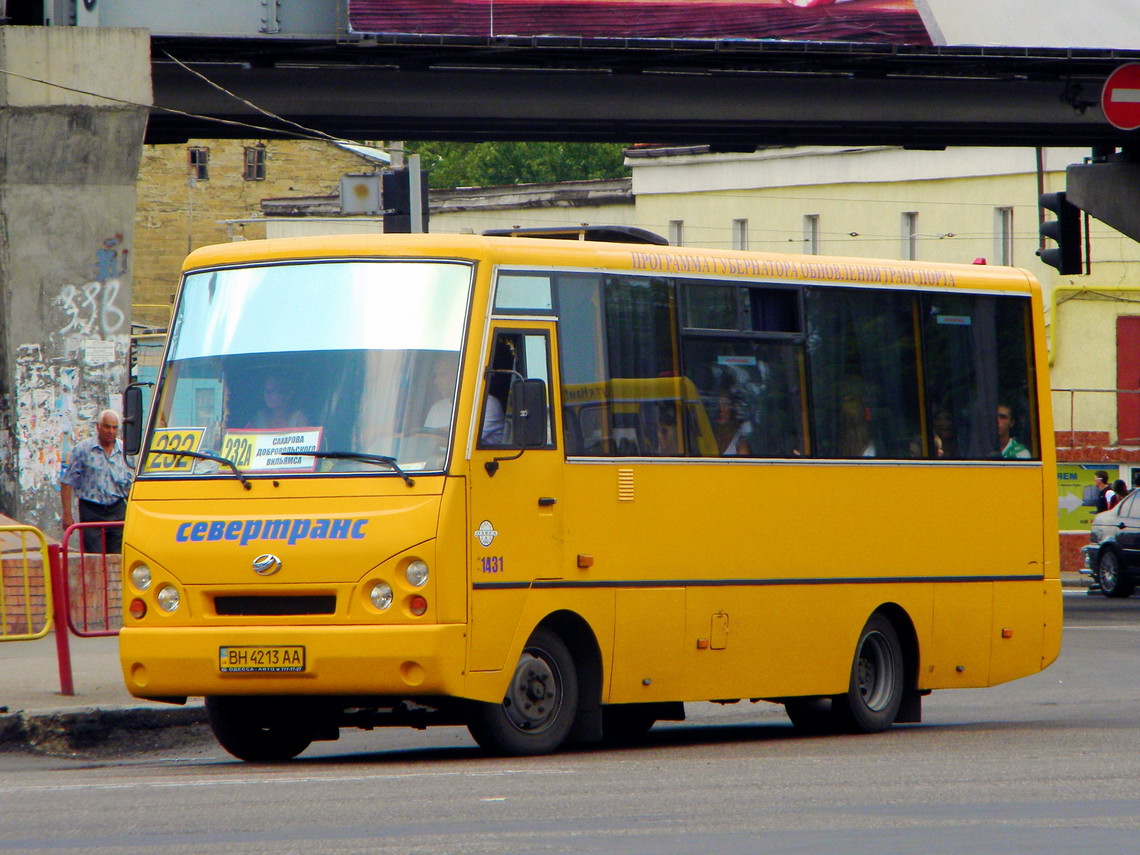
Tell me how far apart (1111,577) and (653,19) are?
12.6 meters

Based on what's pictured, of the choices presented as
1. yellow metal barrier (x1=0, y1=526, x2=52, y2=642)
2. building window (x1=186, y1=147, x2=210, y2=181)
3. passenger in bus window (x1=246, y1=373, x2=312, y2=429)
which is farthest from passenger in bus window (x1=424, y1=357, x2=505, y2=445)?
building window (x1=186, y1=147, x2=210, y2=181)

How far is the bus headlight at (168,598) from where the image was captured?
1019 centimetres

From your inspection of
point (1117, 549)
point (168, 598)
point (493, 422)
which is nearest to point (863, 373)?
point (493, 422)

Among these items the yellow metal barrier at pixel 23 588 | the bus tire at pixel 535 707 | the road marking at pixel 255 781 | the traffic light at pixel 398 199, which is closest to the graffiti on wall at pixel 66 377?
the traffic light at pixel 398 199

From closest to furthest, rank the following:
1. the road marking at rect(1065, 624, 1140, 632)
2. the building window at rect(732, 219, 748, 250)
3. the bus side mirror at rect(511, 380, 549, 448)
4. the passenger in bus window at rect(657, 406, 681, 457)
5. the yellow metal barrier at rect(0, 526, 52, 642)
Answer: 1. the bus side mirror at rect(511, 380, 549, 448)
2. the passenger in bus window at rect(657, 406, 681, 457)
3. the yellow metal barrier at rect(0, 526, 52, 642)
4. the road marking at rect(1065, 624, 1140, 632)
5. the building window at rect(732, 219, 748, 250)

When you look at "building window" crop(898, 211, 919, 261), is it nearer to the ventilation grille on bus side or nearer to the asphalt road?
the asphalt road

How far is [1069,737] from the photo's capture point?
11.8m

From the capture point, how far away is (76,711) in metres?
12.3

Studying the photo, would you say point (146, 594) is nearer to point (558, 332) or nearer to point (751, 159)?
point (558, 332)

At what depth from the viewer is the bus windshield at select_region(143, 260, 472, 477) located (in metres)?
10.1

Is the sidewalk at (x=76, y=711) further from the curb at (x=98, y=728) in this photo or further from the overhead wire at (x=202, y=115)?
the overhead wire at (x=202, y=115)

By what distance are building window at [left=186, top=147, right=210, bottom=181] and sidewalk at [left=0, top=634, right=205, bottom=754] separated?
165 feet

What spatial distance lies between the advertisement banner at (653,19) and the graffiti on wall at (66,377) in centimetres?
441

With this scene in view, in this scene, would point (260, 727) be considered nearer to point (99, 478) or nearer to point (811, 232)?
point (99, 478)
